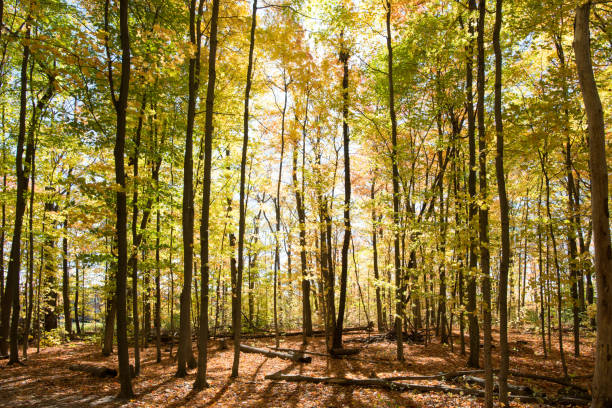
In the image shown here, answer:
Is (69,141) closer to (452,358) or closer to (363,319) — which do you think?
(452,358)

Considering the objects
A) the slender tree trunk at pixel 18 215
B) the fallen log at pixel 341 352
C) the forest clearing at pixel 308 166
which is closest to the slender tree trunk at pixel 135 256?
the forest clearing at pixel 308 166

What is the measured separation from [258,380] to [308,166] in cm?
770

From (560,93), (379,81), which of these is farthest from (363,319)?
(560,93)

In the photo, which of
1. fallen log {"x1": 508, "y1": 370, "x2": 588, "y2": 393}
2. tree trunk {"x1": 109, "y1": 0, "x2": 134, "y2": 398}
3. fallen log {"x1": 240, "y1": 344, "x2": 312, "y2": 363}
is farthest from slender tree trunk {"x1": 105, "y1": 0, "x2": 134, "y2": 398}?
fallen log {"x1": 508, "y1": 370, "x2": 588, "y2": 393}

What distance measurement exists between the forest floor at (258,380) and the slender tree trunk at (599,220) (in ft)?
7.32

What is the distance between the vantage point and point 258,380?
347 inches

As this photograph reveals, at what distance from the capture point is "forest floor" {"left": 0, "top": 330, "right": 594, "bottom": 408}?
22.0ft

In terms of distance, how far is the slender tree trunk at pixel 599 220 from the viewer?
14.7ft

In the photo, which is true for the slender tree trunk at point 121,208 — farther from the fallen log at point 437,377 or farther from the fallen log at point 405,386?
the fallen log at point 437,377

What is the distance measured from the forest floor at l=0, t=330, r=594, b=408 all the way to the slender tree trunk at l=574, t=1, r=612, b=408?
2.23 meters

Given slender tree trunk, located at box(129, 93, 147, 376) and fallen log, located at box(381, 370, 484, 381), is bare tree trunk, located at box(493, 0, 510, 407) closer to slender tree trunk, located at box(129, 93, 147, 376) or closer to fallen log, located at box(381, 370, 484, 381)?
fallen log, located at box(381, 370, 484, 381)

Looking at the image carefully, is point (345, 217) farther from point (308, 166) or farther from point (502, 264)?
point (502, 264)

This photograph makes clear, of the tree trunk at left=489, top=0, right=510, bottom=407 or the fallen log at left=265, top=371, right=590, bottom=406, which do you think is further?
the fallen log at left=265, top=371, right=590, bottom=406

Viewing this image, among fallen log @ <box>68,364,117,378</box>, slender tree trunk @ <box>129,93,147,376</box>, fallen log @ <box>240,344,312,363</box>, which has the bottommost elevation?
fallen log @ <box>240,344,312,363</box>
